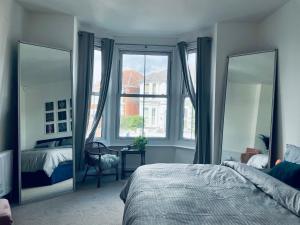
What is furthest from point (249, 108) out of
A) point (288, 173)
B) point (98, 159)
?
point (98, 159)

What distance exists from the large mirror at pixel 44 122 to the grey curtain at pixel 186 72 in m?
1.92

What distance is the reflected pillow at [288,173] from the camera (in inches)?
102

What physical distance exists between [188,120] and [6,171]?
3.06 m

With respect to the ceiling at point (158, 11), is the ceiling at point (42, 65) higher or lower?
lower

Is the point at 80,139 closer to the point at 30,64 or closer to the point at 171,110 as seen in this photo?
the point at 30,64

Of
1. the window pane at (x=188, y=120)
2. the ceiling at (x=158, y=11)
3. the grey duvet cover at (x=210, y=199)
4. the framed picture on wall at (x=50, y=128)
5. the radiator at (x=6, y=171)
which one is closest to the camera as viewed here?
the grey duvet cover at (x=210, y=199)

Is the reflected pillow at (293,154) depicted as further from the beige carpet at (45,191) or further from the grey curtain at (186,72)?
the beige carpet at (45,191)

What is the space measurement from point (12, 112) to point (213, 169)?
8.71ft

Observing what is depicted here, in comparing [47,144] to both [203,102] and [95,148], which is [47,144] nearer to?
[95,148]

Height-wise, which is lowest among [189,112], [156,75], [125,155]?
[125,155]

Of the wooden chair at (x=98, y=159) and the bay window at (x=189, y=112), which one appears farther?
the bay window at (x=189, y=112)

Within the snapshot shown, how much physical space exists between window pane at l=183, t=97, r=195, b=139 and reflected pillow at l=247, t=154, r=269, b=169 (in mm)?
1460

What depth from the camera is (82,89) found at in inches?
192

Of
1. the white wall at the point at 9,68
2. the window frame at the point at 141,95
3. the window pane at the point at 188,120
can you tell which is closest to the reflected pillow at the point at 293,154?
the window pane at the point at 188,120
